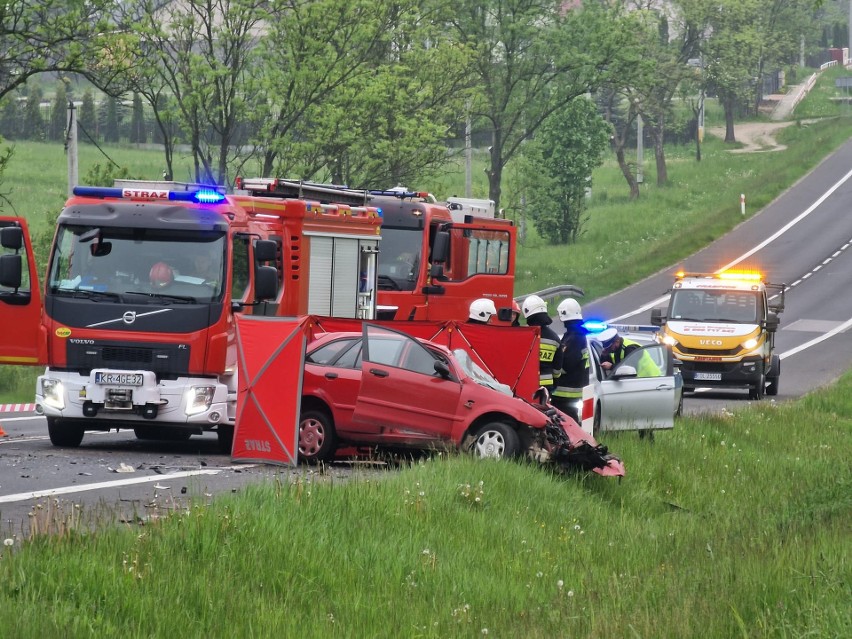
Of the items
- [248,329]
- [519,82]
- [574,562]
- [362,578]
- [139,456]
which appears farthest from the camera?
[519,82]

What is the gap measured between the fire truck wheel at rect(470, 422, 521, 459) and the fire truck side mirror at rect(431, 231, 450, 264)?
9026 mm

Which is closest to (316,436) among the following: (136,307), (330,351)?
(330,351)

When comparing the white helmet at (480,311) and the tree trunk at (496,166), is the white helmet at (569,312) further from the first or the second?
the tree trunk at (496,166)

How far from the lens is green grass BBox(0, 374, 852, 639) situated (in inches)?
311

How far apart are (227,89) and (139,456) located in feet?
64.9

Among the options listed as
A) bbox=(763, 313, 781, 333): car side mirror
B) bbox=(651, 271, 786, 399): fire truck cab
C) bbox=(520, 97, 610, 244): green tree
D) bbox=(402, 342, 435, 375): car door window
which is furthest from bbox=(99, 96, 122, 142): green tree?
bbox=(402, 342, 435, 375): car door window

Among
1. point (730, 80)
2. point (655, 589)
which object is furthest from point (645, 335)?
point (730, 80)

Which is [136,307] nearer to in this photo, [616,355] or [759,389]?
[616,355]

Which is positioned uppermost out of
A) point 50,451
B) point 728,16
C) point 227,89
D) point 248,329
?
point 728,16

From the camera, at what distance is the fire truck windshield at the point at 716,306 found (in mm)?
28469

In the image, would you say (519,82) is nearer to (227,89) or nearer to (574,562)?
(227,89)

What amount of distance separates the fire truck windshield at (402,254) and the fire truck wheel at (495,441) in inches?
356

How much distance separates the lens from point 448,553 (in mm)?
10539

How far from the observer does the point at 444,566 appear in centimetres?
1002
